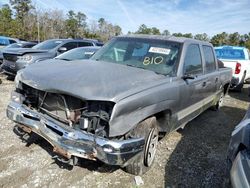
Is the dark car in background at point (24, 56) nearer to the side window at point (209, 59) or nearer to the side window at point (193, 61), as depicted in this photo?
the side window at point (209, 59)

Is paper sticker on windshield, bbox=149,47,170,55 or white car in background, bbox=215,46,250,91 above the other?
paper sticker on windshield, bbox=149,47,170,55

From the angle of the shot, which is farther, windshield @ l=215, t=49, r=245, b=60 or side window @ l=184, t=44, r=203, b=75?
windshield @ l=215, t=49, r=245, b=60

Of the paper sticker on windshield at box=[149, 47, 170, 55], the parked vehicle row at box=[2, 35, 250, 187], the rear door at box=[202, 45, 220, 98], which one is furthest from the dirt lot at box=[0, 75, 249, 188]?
the paper sticker on windshield at box=[149, 47, 170, 55]

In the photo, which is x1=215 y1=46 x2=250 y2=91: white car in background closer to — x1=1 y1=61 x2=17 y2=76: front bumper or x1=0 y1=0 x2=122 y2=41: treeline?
x1=1 y1=61 x2=17 y2=76: front bumper

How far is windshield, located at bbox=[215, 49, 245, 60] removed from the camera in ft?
33.9

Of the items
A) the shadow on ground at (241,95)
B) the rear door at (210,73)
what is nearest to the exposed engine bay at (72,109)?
the rear door at (210,73)

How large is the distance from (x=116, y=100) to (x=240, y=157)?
4.19ft

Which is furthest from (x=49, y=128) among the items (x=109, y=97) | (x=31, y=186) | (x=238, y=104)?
(x=238, y=104)

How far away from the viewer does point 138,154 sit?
2.92 metres

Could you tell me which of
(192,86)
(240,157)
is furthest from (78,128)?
(192,86)

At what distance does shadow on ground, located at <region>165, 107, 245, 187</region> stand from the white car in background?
355 cm

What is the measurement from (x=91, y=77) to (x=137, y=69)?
88cm

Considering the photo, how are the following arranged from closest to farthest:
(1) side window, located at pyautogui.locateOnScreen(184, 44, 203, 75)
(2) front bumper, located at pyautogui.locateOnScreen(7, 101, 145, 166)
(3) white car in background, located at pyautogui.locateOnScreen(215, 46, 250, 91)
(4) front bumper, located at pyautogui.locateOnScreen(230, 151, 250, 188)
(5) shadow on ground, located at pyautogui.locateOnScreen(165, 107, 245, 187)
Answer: (4) front bumper, located at pyautogui.locateOnScreen(230, 151, 250, 188)
(2) front bumper, located at pyautogui.locateOnScreen(7, 101, 145, 166)
(5) shadow on ground, located at pyautogui.locateOnScreen(165, 107, 245, 187)
(1) side window, located at pyautogui.locateOnScreen(184, 44, 203, 75)
(3) white car in background, located at pyautogui.locateOnScreen(215, 46, 250, 91)

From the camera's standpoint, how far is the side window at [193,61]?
4059 millimetres
